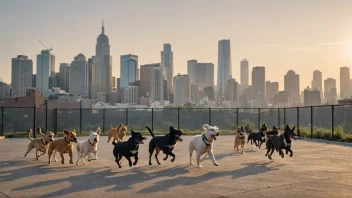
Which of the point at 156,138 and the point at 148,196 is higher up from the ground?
the point at 156,138

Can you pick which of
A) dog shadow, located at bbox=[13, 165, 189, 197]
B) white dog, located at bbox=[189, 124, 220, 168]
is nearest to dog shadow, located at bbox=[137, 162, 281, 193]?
dog shadow, located at bbox=[13, 165, 189, 197]

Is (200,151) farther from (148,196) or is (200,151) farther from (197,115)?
(197,115)

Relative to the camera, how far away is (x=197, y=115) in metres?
85.6

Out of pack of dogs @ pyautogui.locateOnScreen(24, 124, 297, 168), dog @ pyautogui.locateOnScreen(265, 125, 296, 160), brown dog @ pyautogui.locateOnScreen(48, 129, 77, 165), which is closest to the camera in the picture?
pack of dogs @ pyautogui.locateOnScreen(24, 124, 297, 168)

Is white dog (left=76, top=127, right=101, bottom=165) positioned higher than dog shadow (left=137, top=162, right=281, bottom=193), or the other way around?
white dog (left=76, top=127, right=101, bottom=165)

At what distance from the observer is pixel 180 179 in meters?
8.30

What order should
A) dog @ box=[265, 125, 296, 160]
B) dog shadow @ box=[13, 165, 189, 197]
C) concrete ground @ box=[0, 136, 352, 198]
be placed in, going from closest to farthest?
concrete ground @ box=[0, 136, 352, 198]
dog shadow @ box=[13, 165, 189, 197]
dog @ box=[265, 125, 296, 160]

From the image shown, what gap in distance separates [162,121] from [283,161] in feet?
230

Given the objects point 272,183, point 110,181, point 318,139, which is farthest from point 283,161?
point 318,139

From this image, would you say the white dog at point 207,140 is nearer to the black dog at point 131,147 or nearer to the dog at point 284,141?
the black dog at point 131,147

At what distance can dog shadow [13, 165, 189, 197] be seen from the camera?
7304mm

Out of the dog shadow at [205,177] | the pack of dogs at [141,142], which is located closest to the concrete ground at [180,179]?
the dog shadow at [205,177]

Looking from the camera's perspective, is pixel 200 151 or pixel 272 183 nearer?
pixel 272 183

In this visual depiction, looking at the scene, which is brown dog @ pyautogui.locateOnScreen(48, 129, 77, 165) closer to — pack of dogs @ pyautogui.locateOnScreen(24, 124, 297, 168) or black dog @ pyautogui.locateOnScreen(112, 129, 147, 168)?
pack of dogs @ pyautogui.locateOnScreen(24, 124, 297, 168)
